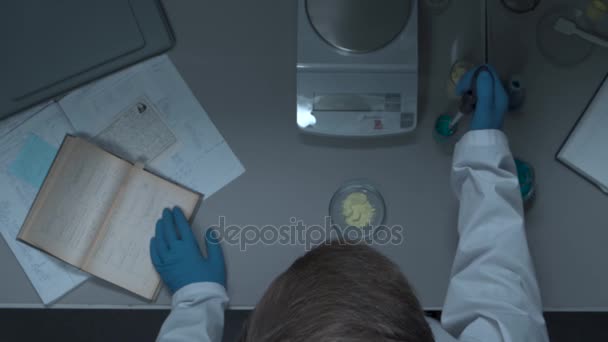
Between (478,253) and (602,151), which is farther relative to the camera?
(602,151)

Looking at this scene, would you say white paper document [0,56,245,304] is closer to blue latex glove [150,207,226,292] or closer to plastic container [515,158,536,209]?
blue latex glove [150,207,226,292]

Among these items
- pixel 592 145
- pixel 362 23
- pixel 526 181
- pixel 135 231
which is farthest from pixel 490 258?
pixel 135 231

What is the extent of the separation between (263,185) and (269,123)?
121 mm

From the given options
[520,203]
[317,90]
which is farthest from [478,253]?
[317,90]

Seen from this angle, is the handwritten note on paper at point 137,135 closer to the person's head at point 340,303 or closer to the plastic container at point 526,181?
the person's head at point 340,303

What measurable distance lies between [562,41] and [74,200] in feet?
3.18

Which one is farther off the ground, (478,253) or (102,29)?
(102,29)

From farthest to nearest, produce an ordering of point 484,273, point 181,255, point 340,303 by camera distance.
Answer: point 181,255, point 484,273, point 340,303

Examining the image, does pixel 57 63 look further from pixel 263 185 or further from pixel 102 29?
pixel 263 185

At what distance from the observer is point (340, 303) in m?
0.55

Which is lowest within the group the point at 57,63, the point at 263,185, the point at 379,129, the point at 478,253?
the point at 478,253

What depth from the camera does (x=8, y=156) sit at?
96cm

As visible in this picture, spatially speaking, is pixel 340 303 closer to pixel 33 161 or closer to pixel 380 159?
pixel 380 159

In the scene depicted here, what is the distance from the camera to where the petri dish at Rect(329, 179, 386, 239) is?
946 millimetres
